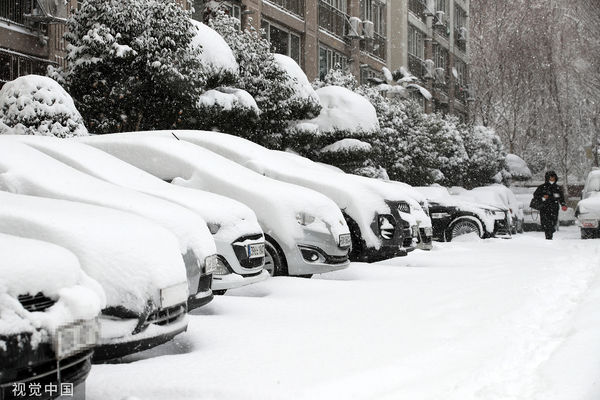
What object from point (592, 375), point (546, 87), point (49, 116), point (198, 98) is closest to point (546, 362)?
point (592, 375)

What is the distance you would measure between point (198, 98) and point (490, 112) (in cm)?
2982

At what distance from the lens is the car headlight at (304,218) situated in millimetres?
8359

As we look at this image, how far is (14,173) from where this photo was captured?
567cm

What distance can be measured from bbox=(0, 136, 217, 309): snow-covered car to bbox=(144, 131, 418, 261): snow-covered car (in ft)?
11.8

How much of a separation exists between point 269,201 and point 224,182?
1.62 feet

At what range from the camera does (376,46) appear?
33438 millimetres

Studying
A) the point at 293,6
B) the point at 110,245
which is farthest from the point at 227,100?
the point at 293,6

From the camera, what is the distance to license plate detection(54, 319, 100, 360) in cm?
355

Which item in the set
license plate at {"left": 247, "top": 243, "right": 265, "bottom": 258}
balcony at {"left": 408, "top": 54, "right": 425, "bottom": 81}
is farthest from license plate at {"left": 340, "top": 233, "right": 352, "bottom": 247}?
balcony at {"left": 408, "top": 54, "right": 425, "bottom": 81}

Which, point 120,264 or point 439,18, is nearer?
point 120,264

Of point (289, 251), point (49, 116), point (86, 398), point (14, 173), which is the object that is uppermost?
point (49, 116)

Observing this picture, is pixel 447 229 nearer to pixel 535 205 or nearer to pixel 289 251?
pixel 535 205

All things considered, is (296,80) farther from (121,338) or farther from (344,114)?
(121,338)

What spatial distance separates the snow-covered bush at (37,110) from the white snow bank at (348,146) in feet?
24.3
